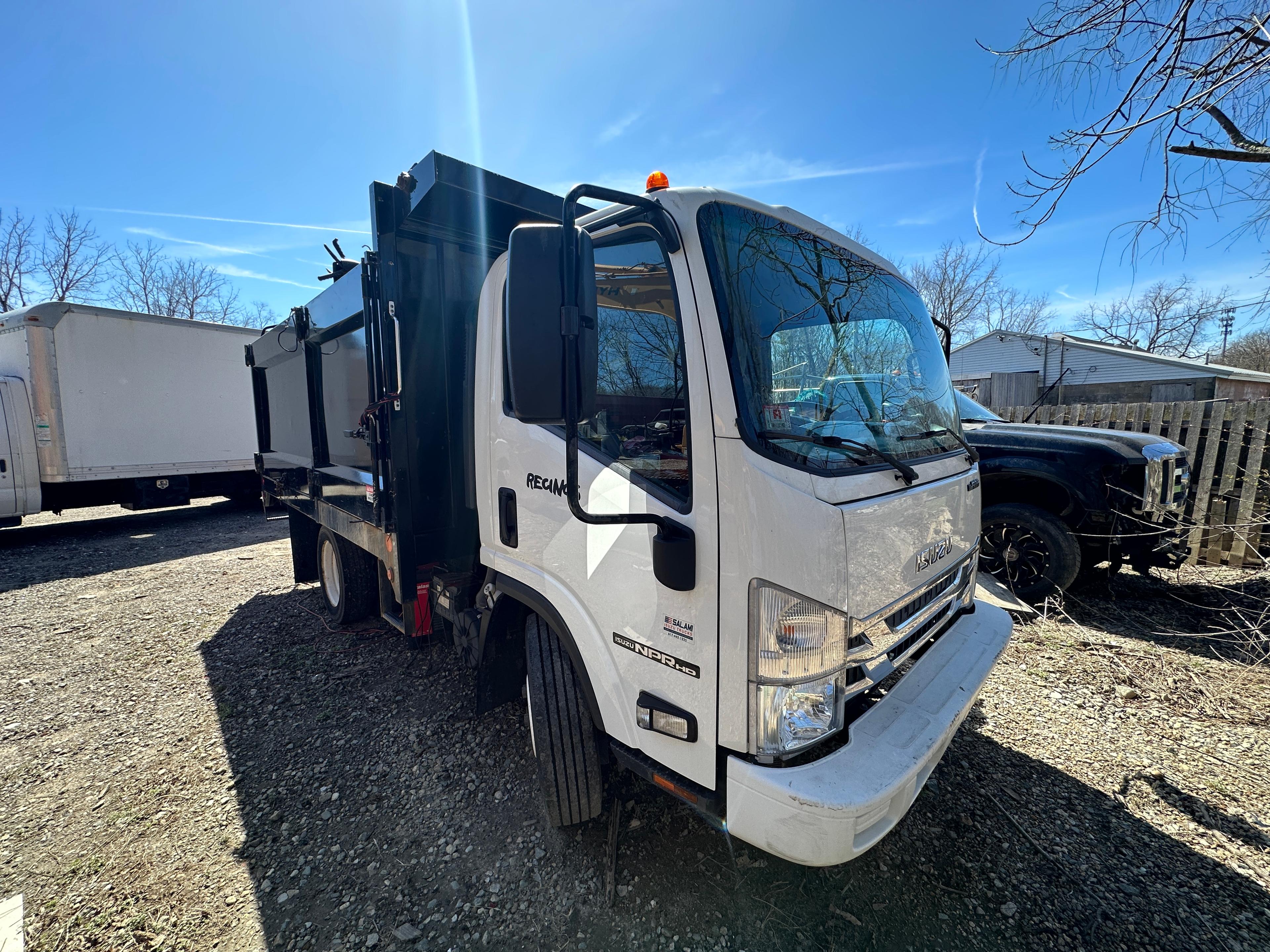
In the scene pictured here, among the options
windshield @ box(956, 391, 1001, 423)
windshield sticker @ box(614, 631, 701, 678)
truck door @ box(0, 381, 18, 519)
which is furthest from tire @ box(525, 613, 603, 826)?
truck door @ box(0, 381, 18, 519)

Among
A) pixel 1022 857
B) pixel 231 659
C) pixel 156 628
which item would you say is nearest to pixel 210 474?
pixel 156 628

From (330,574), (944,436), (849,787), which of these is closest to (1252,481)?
(944,436)

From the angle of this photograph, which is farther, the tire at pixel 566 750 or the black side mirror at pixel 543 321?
the tire at pixel 566 750

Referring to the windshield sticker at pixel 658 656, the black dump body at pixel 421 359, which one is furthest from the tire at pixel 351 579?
the windshield sticker at pixel 658 656

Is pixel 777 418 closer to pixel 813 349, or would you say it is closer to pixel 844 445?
pixel 844 445

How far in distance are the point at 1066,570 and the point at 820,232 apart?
13.5 ft

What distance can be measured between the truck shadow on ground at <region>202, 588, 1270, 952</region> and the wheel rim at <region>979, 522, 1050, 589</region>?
7.70 ft

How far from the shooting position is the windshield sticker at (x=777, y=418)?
1.66 meters

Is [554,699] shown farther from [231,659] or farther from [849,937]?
[231,659]

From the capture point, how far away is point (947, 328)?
10.6ft

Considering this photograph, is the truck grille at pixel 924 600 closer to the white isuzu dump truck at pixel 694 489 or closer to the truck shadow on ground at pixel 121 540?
the white isuzu dump truck at pixel 694 489

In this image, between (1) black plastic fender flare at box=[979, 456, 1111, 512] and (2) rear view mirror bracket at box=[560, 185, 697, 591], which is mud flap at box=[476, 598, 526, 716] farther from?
(1) black plastic fender flare at box=[979, 456, 1111, 512]

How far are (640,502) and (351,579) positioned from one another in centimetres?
357

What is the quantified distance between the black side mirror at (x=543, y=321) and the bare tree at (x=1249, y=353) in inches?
2121
